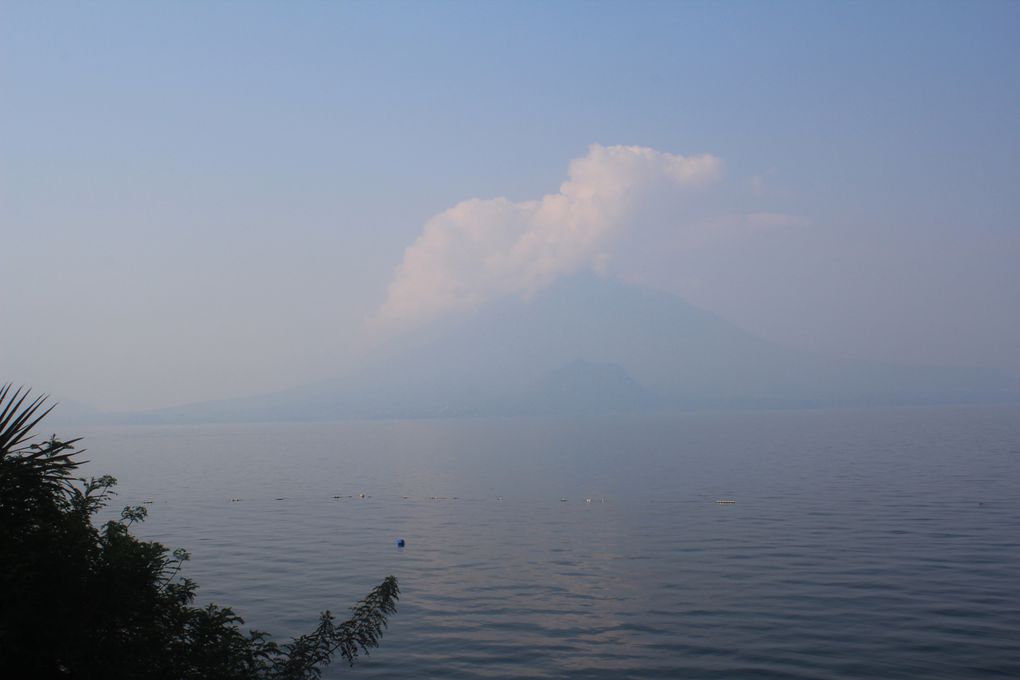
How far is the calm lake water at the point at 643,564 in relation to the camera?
24328mm

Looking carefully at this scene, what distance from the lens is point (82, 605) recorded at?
472 inches

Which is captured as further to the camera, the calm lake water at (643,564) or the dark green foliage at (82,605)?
the calm lake water at (643,564)

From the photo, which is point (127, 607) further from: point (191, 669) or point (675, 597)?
point (675, 597)

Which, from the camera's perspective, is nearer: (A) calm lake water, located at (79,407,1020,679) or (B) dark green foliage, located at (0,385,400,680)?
(B) dark green foliage, located at (0,385,400,680)

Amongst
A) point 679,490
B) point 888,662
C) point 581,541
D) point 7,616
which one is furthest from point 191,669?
point 679,490

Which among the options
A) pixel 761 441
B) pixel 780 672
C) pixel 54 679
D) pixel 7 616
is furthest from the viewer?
pixel 761 441

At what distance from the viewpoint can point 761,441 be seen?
127312 mm

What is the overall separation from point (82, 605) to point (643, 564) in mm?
29404

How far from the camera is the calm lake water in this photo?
2433 centimetres

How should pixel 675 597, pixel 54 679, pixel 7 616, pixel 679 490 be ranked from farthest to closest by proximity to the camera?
1. pixel 679 490
2. pixel 675 597
3. pixel 54 679
4. pixel 7 616

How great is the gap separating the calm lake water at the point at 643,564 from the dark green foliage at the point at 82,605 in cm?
1093

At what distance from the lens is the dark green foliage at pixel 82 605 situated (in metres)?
11.5

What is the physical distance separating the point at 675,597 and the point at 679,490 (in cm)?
3450

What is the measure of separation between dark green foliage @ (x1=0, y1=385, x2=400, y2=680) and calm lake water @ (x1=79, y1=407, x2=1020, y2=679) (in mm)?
10930
